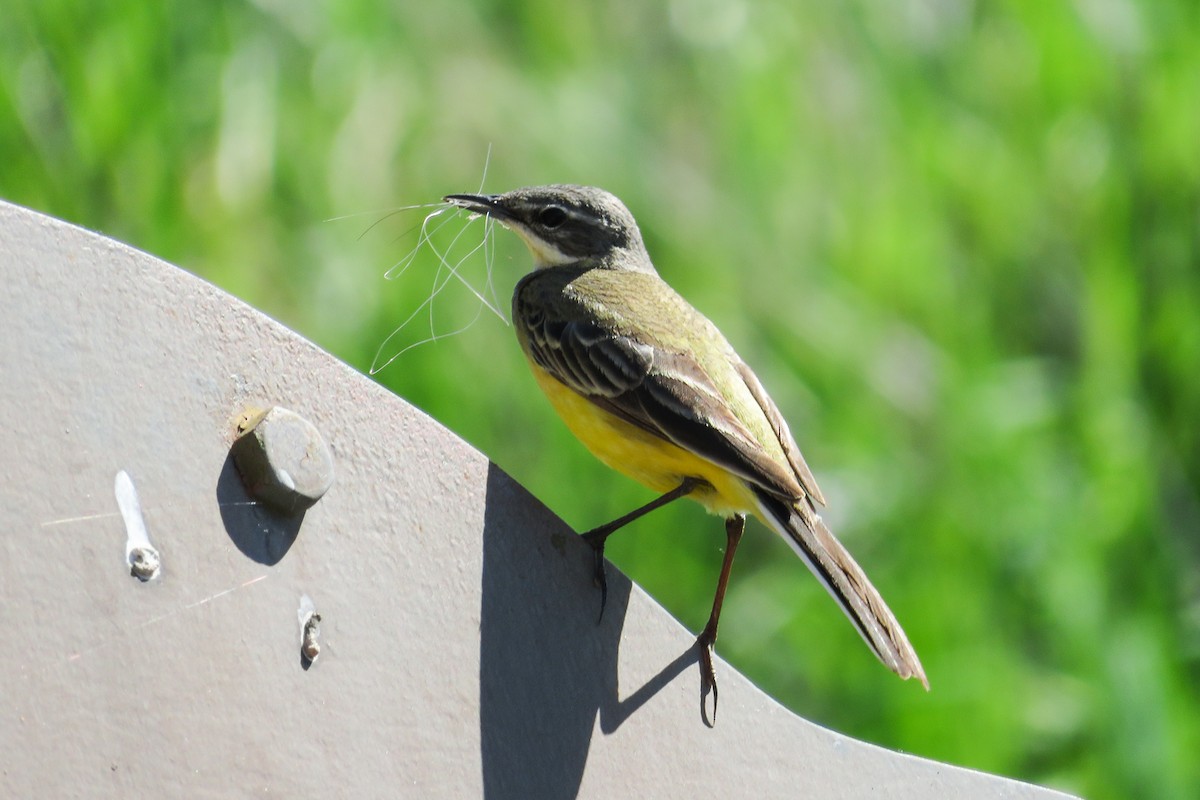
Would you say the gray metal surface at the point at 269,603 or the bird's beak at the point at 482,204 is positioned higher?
the gray metal surface at the point at 269,603

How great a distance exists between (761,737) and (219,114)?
434cm

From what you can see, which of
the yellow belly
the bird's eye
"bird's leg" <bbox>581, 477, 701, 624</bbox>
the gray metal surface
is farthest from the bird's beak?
the gray metal surface

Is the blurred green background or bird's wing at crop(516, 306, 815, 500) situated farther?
the blurred green background

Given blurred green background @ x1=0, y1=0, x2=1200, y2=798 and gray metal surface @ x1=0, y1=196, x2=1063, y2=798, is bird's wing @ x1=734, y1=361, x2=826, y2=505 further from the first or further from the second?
blurred green background @ x1=0, y1=0, x2=1200, y2=798

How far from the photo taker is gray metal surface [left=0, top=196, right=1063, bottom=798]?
2.34 meters

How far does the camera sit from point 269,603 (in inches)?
102

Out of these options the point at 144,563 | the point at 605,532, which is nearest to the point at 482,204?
the point at 605,532

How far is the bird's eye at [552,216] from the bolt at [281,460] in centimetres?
246

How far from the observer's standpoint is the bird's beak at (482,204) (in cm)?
479

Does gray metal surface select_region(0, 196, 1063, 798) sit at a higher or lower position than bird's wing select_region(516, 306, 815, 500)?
higher

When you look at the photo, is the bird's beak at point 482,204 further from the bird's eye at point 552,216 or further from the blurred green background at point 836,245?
the blurred green background at point 836,245

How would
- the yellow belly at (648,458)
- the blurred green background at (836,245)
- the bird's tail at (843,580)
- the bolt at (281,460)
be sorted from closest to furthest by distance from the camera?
the bolt at (281,460) < the bird's tail at (843,580) < the yellow belly at (648,458) < the blurred green background at (836,245)

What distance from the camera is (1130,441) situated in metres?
7.39

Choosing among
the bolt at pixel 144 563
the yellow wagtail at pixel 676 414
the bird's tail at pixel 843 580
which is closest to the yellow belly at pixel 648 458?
the yellow wagtail at pixel 676 414
